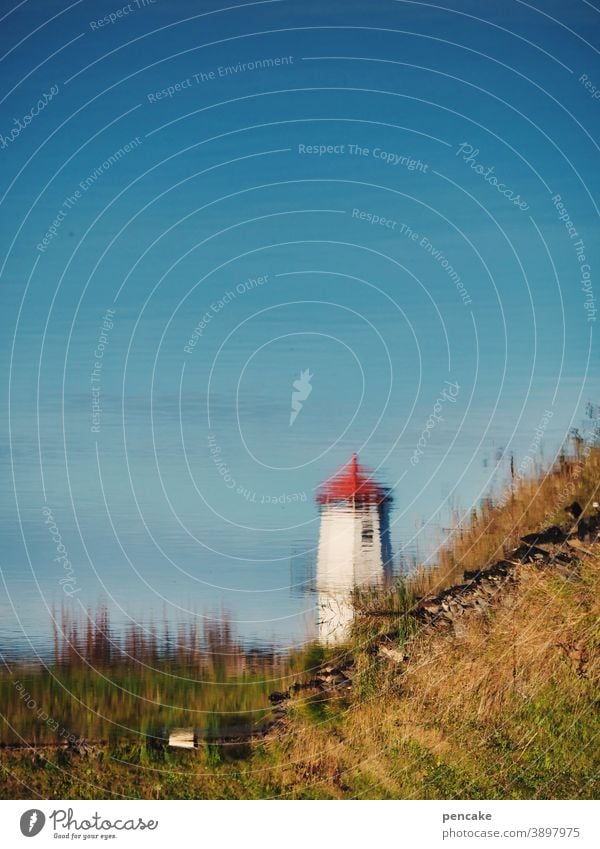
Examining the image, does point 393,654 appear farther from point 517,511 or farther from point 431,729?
point 517,511

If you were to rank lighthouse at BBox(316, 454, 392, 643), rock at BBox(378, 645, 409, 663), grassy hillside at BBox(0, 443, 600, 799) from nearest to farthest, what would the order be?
grassy hillside at BBox(0, 443, 600, 799)
rock at BBox(378, 645, 409, 663)
lighthouse at BBox(316, 454, 392, 643)

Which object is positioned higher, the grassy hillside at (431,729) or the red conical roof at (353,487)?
the red conical roof at (353,487)

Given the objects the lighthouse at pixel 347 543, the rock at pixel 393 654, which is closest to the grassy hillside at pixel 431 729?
the rock at pixel 393 654

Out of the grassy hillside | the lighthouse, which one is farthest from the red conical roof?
the grassy hillside

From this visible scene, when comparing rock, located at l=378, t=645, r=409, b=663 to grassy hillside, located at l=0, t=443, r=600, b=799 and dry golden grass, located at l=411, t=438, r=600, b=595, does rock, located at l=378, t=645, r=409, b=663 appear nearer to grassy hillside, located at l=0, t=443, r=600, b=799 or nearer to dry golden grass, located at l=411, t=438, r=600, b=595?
grassy hillside, located at l=0, t=443, r=600, b=799

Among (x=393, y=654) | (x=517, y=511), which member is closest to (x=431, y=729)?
(x=393, y=654)

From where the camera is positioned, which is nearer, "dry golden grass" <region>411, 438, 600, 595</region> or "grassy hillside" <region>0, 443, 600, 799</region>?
"grassy hillside" <region>0, 443, 600, 799</region>

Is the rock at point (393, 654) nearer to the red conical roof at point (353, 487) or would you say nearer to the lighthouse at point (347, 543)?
the lighthouse at point (347, 543)

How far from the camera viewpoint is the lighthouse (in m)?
14.2

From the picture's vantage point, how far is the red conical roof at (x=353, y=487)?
14.6m

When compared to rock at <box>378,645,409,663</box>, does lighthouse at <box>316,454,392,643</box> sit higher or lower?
higher

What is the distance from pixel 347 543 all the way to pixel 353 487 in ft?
2.83
